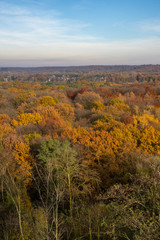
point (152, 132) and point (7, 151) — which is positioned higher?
point (152, 132)

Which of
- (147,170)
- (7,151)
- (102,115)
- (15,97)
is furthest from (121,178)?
(15,97)

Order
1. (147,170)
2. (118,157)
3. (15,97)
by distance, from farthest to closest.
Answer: (15,97)
(118,157)
(147,170)

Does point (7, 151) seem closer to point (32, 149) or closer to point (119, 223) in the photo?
point (32, 149)

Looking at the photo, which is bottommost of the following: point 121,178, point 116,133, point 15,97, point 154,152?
point 121,178

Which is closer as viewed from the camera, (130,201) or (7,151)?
(130,201)

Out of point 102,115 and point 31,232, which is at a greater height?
point 102,115

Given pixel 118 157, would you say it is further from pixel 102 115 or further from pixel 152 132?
pixel 102 115

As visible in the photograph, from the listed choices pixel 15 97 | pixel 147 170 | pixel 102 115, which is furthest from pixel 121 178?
pixel 15 97

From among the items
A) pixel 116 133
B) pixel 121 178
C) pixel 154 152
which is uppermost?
pixel 116 133

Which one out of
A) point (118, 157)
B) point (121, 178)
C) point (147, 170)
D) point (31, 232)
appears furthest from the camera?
point (118, 157)
